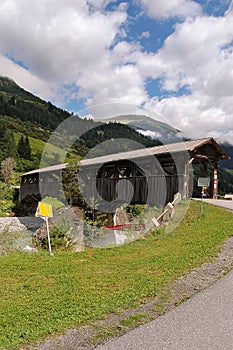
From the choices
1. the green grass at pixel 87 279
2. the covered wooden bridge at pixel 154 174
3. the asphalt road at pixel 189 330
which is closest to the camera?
the asphalt road at pixel 189 330

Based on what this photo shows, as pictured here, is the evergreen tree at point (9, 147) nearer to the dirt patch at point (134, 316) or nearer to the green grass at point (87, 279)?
the green grass at point (87, 279)

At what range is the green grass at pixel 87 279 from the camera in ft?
14.5

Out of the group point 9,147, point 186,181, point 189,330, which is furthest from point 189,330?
point 9,147

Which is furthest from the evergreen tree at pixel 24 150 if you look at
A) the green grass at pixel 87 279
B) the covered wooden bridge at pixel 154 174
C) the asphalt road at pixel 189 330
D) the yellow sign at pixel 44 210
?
the asphalt road at pixel 189 330

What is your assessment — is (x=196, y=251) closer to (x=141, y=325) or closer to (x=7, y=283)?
(x=141, y=325)

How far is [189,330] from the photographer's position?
389 centimetres

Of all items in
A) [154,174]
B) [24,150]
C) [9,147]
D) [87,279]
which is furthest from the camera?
[24,150]

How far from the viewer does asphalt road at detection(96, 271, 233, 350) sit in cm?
354

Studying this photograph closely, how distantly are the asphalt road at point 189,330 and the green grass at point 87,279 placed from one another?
2.71 ft

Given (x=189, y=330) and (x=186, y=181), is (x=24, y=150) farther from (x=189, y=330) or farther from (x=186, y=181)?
(x=189, y=330)

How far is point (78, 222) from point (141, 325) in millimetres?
9473

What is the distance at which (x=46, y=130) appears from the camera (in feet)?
431

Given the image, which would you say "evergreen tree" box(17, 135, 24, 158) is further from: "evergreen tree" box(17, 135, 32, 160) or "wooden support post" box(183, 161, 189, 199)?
"wooden support post" box(183, 161, 189, 199)

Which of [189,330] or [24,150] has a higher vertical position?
[24,150]
